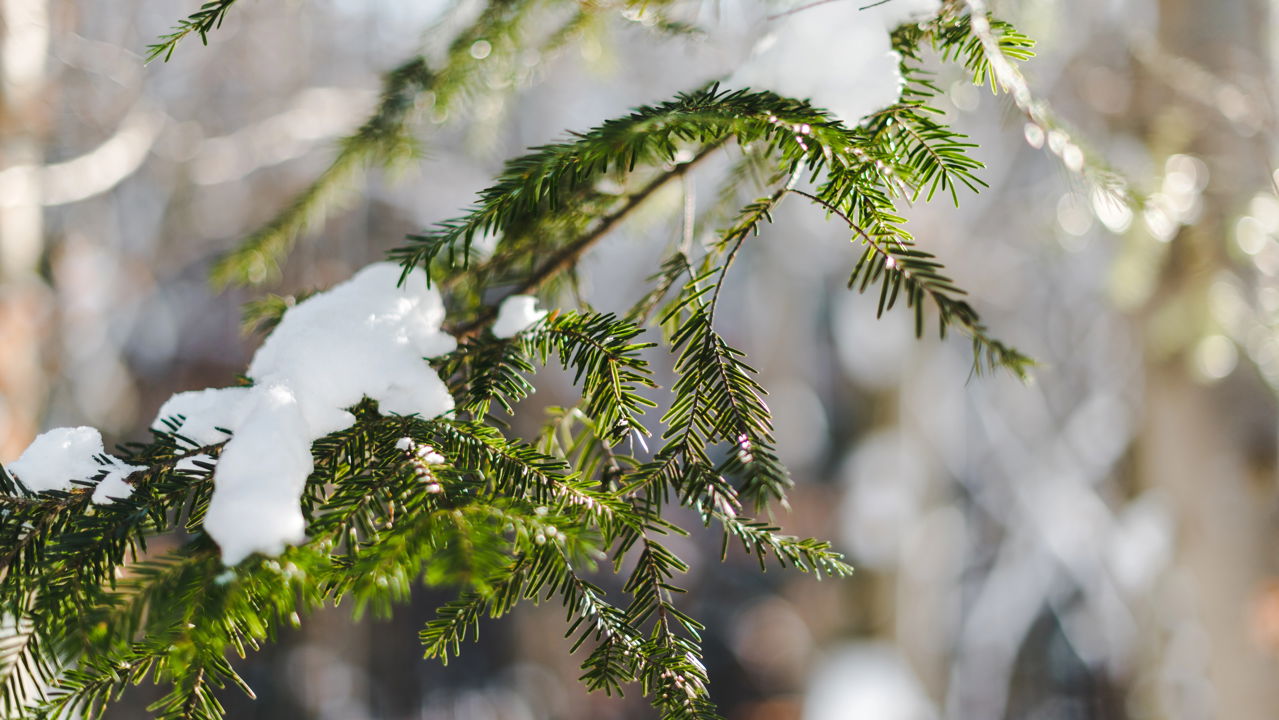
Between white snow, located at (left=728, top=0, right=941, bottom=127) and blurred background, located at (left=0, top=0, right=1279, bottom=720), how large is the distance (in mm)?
136

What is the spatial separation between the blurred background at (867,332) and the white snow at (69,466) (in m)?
0.64

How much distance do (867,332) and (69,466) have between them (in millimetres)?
3609

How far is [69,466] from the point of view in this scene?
0.50 meters

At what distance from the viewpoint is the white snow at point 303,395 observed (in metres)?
0.38

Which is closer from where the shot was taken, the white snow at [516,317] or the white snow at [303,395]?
the white snow at [303,395]

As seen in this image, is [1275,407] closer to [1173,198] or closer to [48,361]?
[1173,198]

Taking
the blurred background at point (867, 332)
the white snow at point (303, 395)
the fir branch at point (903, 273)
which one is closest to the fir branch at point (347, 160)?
the blurred background at point (867, 332)

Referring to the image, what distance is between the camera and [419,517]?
0.38m

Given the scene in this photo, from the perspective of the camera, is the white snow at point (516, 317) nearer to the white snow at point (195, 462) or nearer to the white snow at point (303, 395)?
the white snow at point (303, 395)

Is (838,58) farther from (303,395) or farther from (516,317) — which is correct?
(303,395)

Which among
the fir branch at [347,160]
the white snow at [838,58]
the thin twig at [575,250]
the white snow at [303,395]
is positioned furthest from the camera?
the fir branch at [347,160]

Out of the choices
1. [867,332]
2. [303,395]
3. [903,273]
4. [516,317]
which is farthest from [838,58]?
[867,332]

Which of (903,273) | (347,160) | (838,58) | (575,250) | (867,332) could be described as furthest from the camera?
(867,332)

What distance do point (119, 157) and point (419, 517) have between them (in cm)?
355
